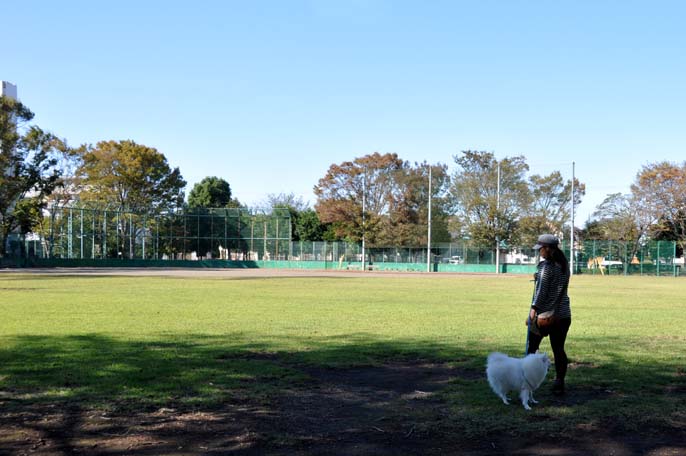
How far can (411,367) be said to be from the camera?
9461 mm

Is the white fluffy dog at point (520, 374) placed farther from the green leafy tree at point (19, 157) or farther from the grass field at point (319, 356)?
the green leafy tree at point (19, 157)

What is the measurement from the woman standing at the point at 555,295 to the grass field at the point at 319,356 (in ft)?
1.45

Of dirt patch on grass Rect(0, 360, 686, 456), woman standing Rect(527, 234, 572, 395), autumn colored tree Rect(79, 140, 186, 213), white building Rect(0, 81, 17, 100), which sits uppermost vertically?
white building Rect(0, 81, 17, 100)

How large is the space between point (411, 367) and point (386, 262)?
60.2 metres

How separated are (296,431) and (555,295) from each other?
3454 millimetres

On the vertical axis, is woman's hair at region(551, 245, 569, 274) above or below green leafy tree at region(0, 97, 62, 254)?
below

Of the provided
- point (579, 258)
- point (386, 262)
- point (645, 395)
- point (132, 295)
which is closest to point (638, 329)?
point (645, 395)

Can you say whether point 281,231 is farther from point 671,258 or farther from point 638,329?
point 638,329

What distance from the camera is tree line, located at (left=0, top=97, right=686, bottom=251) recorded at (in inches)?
2448

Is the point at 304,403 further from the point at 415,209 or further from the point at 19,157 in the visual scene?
the point at 415,209

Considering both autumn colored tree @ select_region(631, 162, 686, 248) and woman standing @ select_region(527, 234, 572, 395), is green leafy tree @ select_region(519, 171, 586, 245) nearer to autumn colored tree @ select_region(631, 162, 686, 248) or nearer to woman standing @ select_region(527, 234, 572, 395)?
autumn colored tree @ select_region(631, 162, 686, 248)

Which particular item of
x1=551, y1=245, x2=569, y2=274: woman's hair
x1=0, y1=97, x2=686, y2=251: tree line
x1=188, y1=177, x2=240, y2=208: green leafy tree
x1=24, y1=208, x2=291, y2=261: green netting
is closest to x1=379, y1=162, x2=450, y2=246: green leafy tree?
Result: x1=0, y1=97, x2=686, y2=251: tree line

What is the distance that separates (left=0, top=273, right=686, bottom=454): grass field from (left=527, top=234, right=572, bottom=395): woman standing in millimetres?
441

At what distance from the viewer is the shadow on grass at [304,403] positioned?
19.2 ft
